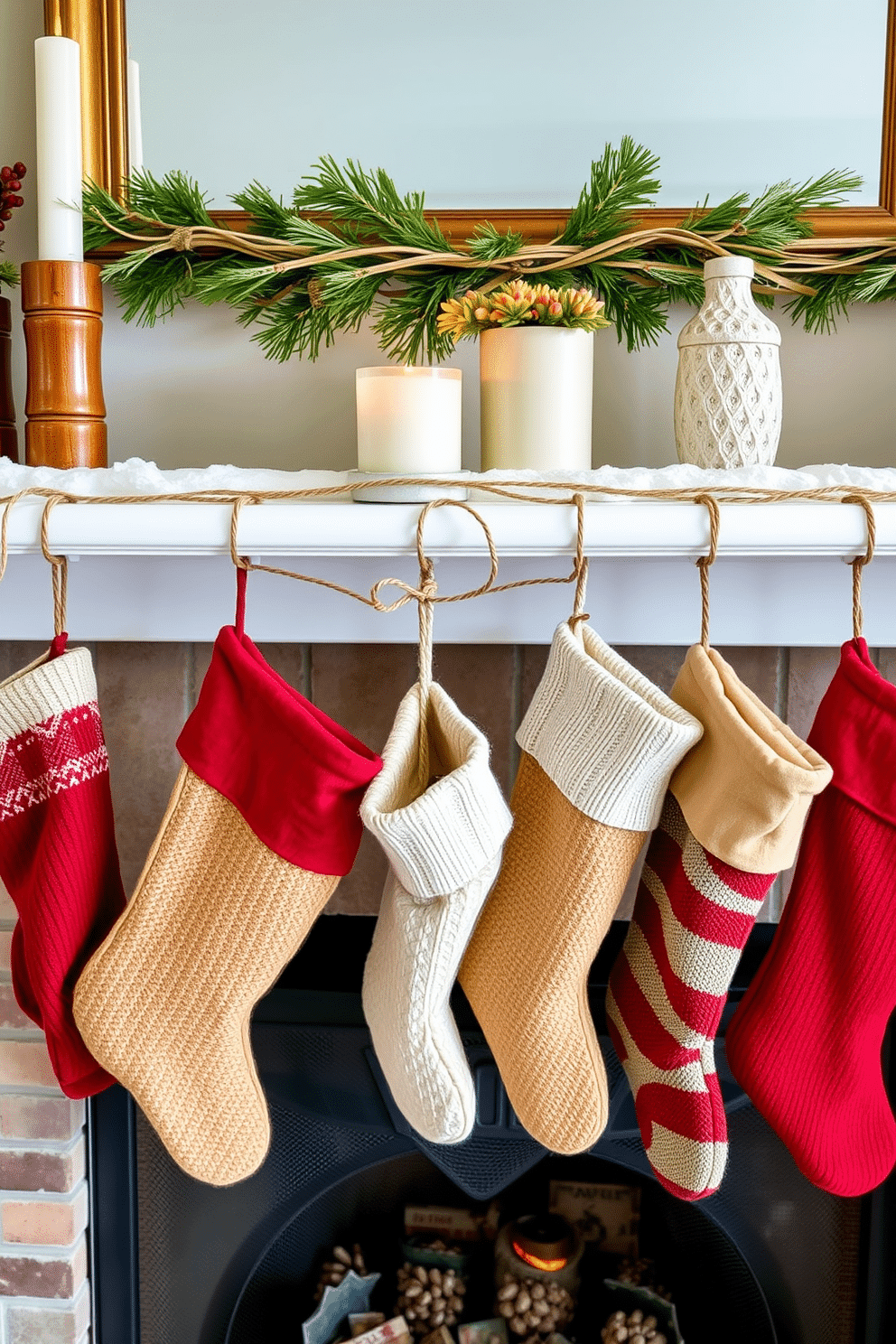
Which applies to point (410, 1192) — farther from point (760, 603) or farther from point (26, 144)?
point (26, 144)

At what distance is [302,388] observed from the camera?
3.18 feet

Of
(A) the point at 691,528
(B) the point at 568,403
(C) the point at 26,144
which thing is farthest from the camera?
(C) the point at 26,144

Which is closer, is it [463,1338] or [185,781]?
[185,781]

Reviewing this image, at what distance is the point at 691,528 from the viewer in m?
0.71

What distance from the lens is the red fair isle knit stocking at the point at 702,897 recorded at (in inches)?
26.3

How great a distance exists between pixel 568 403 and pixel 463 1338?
3.02ft

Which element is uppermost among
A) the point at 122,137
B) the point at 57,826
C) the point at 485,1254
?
the point at 122,137

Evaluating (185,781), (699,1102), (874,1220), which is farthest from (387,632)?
(874,1220)

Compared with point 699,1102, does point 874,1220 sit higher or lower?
lower

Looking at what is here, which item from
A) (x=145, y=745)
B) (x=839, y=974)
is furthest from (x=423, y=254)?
(x=839, y=974)

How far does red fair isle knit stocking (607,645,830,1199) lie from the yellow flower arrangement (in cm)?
28

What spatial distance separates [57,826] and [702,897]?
46 centimetres

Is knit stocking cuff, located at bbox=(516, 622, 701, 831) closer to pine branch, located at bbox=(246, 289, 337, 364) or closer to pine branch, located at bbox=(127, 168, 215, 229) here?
pine branch, located at bbox=(246, 289, 337, 364)

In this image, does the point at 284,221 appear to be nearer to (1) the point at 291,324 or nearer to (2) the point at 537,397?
(1) the point at 291,324
